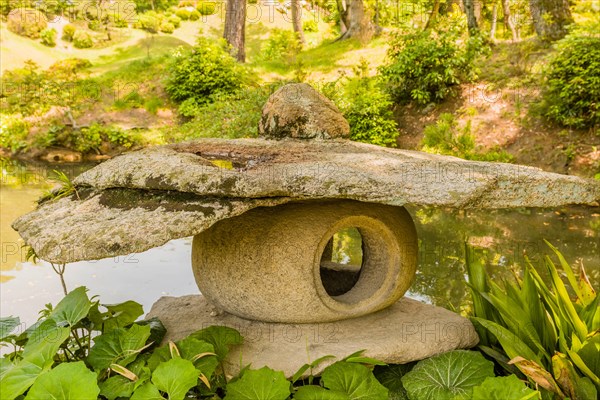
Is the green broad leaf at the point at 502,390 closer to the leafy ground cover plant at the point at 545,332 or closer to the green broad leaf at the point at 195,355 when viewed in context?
the leafy ground cover plant at the point at 545,332

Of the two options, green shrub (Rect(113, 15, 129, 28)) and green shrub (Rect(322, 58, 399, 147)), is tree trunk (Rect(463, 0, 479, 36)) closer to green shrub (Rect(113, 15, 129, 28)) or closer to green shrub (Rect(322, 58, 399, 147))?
green shrub (Rect(322, 58, 399, 147))

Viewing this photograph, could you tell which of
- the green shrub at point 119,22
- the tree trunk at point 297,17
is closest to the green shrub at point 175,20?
the green shrub at point 119,22

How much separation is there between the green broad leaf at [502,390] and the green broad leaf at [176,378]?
1.18 meters

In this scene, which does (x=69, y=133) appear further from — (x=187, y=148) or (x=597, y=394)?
(x=597, y=394)

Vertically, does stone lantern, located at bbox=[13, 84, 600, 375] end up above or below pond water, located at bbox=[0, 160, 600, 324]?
above

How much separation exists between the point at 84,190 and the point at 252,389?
1354mm

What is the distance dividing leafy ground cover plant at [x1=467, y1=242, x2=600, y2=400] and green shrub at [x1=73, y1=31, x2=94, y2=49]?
19.8m

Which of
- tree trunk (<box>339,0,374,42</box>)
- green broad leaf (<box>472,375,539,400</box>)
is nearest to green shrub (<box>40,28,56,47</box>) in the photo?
tree trunk (<box>339,0,374,42</box>)

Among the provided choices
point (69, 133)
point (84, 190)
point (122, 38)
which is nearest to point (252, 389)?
point (84, 190)

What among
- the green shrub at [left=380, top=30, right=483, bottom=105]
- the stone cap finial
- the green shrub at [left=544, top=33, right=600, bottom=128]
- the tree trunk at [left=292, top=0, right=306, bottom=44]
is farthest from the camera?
the tree trunk at [left=292, top=0, right=306, bottom=44]

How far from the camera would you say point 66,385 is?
84.2 inches

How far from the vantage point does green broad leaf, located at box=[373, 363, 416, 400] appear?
285 centimetres

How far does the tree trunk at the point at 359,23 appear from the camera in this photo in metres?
15.7

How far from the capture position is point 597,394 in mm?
2598
